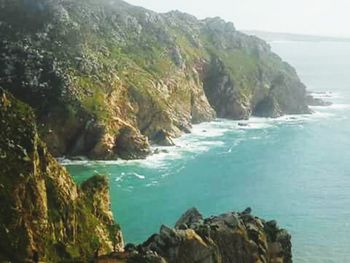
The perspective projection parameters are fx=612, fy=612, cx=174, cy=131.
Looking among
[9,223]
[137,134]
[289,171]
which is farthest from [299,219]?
[9,223]

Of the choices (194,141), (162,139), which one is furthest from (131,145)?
(194,141)

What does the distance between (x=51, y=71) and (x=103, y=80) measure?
13.6 metres

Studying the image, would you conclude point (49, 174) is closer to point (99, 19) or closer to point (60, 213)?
point (60, 213)

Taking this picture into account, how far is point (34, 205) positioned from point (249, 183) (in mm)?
86339

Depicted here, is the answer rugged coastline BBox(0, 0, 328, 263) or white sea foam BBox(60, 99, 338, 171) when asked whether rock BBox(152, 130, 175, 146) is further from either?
white sea foam BBox(60, 99, 338, 171)

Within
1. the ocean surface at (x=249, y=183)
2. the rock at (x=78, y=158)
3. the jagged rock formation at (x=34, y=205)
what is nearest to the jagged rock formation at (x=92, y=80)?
the rock at (x=78, y=158)

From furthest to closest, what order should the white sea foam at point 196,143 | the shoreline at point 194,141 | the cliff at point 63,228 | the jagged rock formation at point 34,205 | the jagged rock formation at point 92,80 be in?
the jagged rock formation at point 92,80 < the shoreline at point 194,141 < the white sea foam at point 196,143 < the cliff at point 63,228 < the jagged rock formation at point 34,205

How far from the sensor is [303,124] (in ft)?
653

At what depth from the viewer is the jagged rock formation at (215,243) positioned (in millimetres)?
45719

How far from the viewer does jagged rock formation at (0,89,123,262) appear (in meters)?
41.4

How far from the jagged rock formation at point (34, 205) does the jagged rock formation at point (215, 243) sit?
4.38 meters

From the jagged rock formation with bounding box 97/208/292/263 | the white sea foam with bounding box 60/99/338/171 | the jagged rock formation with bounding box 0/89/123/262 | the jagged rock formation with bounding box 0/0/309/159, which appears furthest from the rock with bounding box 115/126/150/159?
the jagged rock formation with bounding box 0/89/123/262

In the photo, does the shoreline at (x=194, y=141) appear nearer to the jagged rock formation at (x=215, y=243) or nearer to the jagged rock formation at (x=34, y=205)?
the jagged rock formation at (x=215, y=243)

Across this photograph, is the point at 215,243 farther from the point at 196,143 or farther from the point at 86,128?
the point at 196,143
